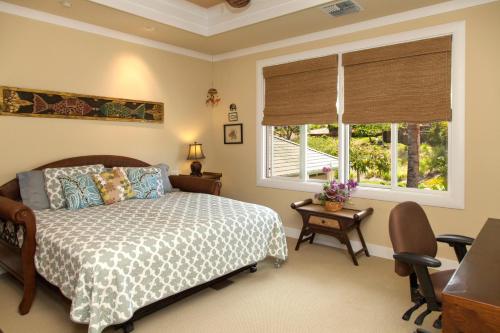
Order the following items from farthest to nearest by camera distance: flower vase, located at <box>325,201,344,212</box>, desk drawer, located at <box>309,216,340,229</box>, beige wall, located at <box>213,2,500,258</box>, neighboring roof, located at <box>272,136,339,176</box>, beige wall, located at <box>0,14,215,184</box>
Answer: neighboring roof, located at <box>272,136,339,176</box> → flower vase, located at <box>325,201,344,212</box> → desk drawer, located at <box>309,216,340,229</box> → beige wall, located at <box>0,14,215,184</box> → beige wall, located at <box>213,2,500,258</box>

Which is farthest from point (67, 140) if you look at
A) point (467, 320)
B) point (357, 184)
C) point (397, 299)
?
point (467, 320)

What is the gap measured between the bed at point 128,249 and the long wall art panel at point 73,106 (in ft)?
2.56

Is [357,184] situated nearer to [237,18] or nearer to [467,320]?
[237,18]

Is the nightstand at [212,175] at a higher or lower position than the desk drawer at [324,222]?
higher

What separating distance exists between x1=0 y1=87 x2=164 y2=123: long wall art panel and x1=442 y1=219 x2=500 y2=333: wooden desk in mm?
3826

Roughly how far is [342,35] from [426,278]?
9.69 ft

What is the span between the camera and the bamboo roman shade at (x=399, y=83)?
3.36 metres

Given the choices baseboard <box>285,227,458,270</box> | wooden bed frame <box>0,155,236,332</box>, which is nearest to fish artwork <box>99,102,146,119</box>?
wooden bed frame <box>0,155,236,332</box>

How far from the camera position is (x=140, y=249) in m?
2.31

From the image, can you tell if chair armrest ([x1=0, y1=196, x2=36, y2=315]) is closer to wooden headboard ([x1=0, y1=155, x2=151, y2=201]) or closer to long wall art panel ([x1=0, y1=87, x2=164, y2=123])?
wooden headboard ([x1=0, y1=155, x2=151, y2=201])

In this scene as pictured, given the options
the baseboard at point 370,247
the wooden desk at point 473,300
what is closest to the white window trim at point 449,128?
the baseboard at point 370,247

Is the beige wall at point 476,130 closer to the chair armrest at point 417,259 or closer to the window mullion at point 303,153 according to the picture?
the window mullion at point 303,153

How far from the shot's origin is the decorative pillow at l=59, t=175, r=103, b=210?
3268 millimetres

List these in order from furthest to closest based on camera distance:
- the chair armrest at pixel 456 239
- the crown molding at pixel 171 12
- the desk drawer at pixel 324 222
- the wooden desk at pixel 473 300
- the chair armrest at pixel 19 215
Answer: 1. the desk drawer at pixel 324 222
2. the crown molding at pixel 171 12
3. the chair armrest at pixel 19 215
4. the chair armrest at pixel 456 239
5. the wooden desk at pixel 473 300
